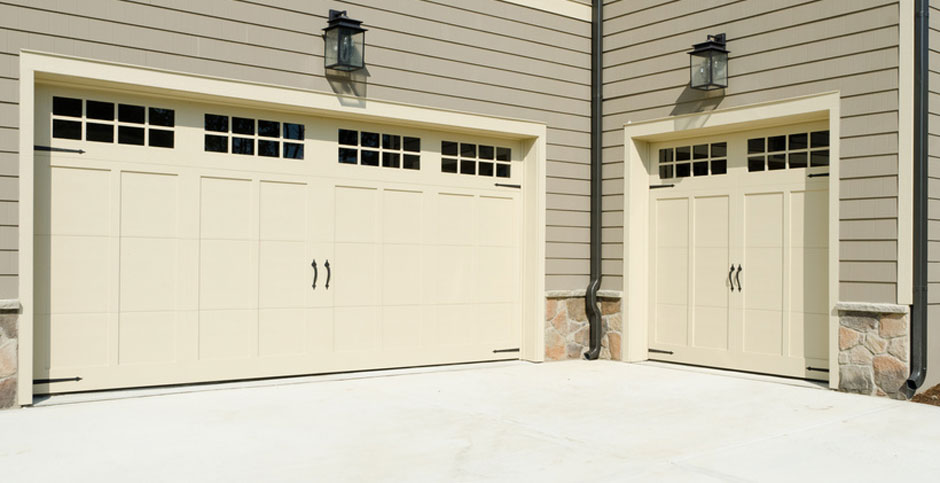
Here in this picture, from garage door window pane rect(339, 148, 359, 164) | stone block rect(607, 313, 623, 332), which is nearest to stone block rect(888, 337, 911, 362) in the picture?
stone block rect(607, 313, 623, 332)

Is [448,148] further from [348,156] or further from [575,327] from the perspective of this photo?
[575,327]

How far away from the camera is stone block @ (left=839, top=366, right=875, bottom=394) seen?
605 cm

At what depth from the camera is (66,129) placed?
5.55m

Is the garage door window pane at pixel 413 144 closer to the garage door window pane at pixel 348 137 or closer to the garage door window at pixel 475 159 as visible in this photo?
the garage door window at pixel 475 159

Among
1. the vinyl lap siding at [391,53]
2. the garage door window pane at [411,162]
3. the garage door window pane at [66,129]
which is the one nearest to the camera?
the vinyl lap siding at [391,53]

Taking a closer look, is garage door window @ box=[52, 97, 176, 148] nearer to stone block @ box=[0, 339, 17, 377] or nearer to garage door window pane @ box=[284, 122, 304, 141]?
garage door window pane @ box=[284, 122, 304, 141]

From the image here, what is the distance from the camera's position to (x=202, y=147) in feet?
20.0

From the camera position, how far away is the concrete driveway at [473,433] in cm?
390

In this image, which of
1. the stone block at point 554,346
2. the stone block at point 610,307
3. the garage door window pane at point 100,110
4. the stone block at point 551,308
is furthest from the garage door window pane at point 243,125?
the stone block at point 610,307

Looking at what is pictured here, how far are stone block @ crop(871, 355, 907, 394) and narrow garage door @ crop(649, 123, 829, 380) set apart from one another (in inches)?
20.6

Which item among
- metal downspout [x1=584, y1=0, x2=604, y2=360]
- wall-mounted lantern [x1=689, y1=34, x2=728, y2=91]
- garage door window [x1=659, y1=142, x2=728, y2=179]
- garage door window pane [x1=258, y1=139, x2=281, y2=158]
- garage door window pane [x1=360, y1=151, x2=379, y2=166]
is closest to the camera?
garage door window pane [x1=258, y1=139, x2=281, y2=158]

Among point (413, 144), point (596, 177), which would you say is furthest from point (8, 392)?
point (596, 177)

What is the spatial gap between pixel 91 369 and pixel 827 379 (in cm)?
565

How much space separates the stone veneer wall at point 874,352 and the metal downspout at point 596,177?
239 cm
